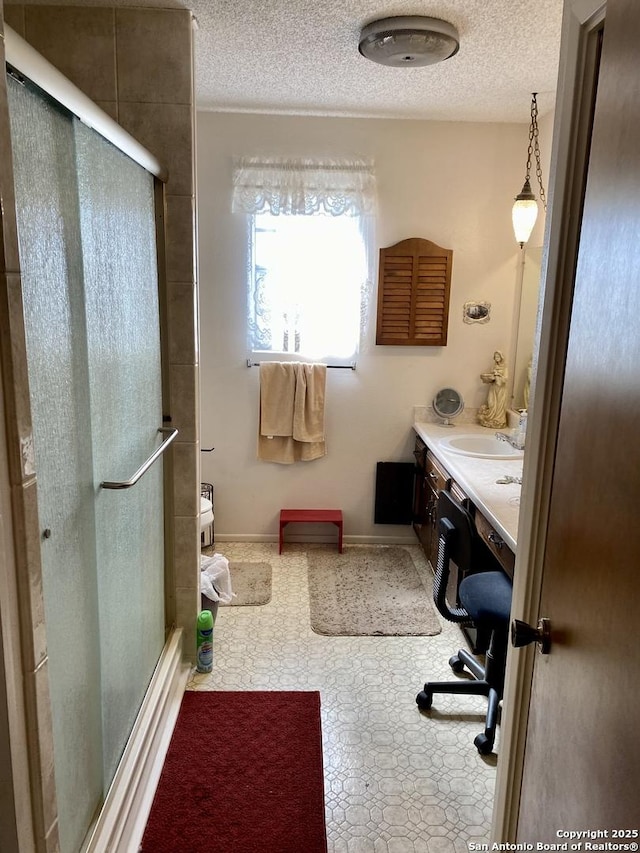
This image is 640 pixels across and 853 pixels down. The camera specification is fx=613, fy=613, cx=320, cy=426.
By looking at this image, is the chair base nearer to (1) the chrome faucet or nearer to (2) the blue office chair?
(2) the blue office chair

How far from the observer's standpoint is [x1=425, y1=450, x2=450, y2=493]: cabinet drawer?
2.77 meters

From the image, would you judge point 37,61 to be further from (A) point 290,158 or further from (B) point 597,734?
(A) point 290,158

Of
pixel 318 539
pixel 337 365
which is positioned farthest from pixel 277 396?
pixel 318 539

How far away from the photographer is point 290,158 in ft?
10.4

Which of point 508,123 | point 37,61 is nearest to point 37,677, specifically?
point 37,61

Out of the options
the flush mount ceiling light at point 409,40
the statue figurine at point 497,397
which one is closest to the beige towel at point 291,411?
the statue figurine at point 497,397

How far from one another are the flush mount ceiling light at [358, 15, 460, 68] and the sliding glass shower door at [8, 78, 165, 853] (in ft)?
3.10

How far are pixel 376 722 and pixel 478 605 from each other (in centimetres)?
58

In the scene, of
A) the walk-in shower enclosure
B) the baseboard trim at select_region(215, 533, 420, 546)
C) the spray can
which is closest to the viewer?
the walk-in shower enclosure

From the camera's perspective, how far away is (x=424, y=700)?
A: 220cm

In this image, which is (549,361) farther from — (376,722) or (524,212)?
(524,212)

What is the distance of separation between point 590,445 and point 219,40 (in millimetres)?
2052

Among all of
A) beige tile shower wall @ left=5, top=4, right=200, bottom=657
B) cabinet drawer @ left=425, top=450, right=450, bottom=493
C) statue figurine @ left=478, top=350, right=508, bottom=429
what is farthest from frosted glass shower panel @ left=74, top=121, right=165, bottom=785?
statue figurine @ left=478, top=350, right=508, bottom=429

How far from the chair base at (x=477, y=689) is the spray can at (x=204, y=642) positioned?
0.80 metres
